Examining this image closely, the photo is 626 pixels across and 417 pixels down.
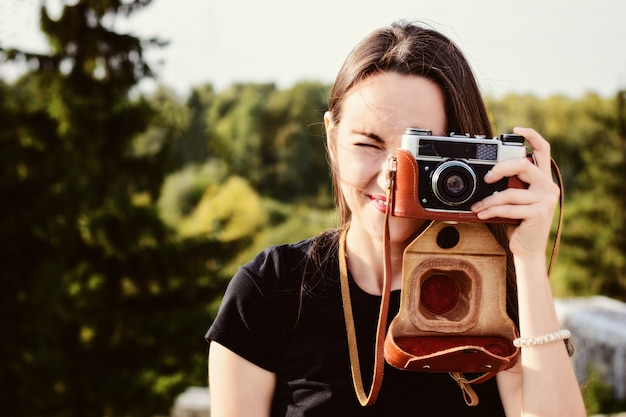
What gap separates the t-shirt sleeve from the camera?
142 centimetres

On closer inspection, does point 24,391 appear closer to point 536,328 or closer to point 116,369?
point 116,369

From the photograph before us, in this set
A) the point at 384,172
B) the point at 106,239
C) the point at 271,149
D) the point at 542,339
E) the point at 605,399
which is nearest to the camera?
the point at 542,339

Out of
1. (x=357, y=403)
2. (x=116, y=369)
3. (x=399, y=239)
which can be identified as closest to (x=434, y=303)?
(x=399, y=239)

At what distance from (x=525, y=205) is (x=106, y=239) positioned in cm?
705

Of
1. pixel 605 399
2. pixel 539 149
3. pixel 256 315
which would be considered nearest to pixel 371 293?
pixel 256 315

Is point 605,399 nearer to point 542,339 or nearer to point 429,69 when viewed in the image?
point 542,339

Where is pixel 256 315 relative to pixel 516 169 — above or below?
below

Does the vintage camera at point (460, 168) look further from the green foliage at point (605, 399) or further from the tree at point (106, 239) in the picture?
the green foliage at point (605, 399)

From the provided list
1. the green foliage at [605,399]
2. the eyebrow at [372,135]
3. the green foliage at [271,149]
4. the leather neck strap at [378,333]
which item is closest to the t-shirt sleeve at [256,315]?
the leather neck strap at [378,333]

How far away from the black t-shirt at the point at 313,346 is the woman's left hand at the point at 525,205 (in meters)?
0.29

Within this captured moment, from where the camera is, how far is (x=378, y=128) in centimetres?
142

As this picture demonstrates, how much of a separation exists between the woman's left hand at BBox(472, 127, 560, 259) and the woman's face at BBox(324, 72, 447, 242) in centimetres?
17

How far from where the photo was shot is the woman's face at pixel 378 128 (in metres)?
1.42

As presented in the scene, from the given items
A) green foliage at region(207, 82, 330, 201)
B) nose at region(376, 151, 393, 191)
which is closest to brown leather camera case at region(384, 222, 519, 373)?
nose at region(376, 151, 393, 191)
